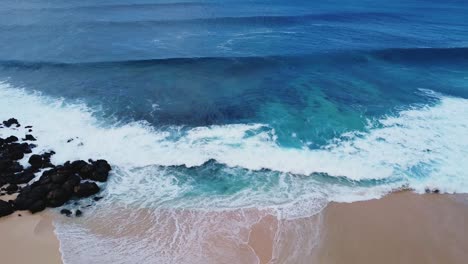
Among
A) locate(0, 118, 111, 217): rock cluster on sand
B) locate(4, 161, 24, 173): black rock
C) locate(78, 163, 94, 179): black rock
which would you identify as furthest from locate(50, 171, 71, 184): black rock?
locate(4, 161, 24, 173): black rock

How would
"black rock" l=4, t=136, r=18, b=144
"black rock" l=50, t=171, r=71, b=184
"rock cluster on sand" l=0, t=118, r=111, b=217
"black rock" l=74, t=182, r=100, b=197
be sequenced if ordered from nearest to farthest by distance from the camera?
"rock cluster on sand" l=0, t=118, r=111, b=217 < "black rock" l=74, t=182, r=100, b=197 < "black rock" l=50, t=171, r=71, b=184 < "black rock" l=4, t=136, r=18, b=144

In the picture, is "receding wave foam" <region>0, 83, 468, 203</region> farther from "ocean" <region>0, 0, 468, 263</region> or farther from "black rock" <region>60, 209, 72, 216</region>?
"black rock" <region>60, 209, 72, 216</region>

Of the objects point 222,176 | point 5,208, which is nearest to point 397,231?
point 222,176

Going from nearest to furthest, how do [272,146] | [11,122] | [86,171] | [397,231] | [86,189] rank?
[397,231] < [86,189] < [86,171] < [272,146] < [11,122]

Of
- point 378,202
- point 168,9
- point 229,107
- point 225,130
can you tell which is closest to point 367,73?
point 229,107

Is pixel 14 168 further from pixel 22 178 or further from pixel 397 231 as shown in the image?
pixel 397 231

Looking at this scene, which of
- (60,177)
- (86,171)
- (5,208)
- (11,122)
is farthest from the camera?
(11,122)
